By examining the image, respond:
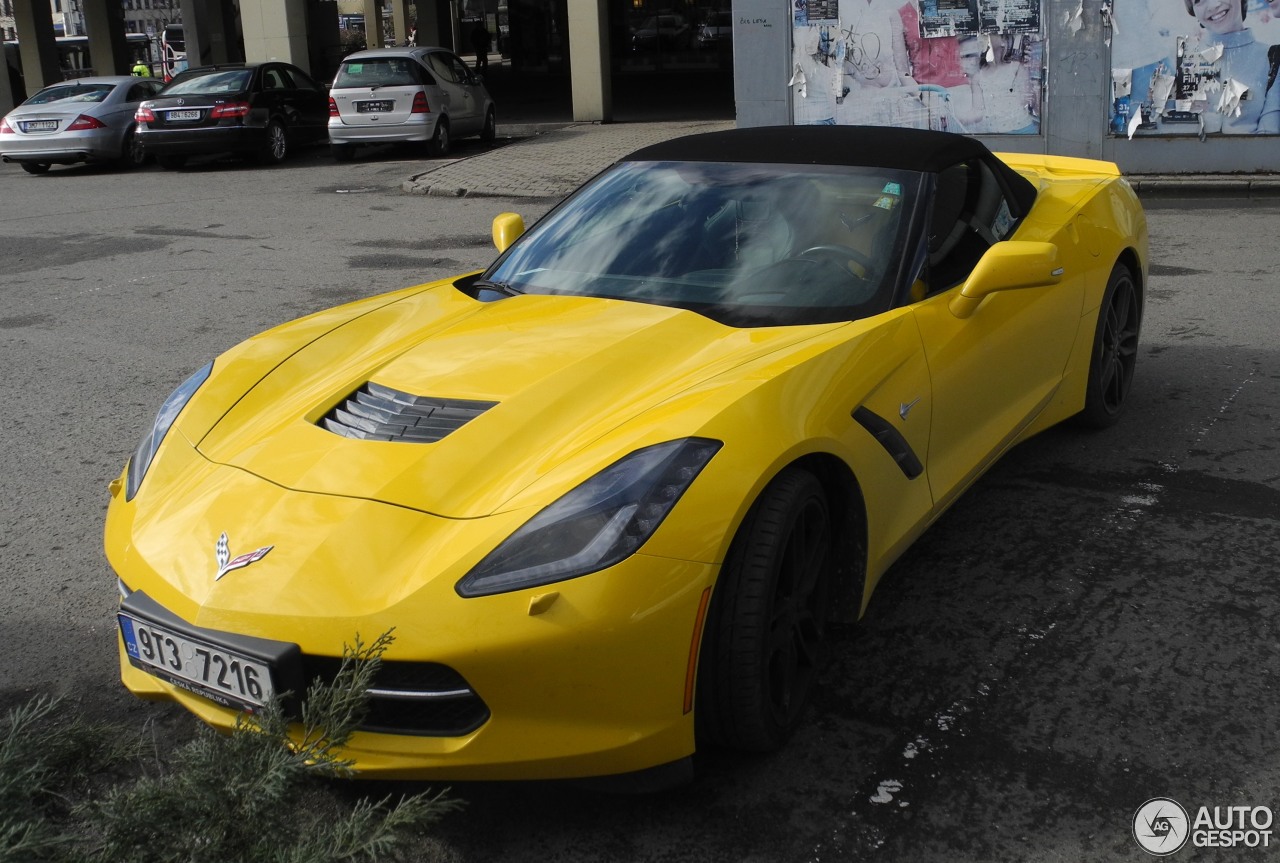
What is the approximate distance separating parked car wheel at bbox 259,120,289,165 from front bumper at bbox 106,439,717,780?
1650cm

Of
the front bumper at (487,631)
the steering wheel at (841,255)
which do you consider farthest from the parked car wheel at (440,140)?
the front bumper at (487,631)

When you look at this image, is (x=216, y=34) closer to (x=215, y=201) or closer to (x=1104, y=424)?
(x=215, y=201)

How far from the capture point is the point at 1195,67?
41.1ft

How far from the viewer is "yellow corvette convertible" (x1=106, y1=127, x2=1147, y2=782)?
8.58 feet

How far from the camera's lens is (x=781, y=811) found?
2.87 meters

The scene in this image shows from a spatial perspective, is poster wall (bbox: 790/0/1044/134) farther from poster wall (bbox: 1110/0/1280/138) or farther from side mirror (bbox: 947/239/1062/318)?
side mirror (bbox: 947/239/1062/318)

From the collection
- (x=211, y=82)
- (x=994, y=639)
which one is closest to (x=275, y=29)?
(x=211, y=82)

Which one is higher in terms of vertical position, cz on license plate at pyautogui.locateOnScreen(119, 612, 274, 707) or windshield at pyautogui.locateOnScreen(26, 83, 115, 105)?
windshield at pyautogui.locateOnScreen(26, 83, 115, 105)

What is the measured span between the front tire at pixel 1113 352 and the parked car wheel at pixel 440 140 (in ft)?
44.3

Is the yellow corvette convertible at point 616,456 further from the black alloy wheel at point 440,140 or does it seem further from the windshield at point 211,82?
the windshield at point 211,82

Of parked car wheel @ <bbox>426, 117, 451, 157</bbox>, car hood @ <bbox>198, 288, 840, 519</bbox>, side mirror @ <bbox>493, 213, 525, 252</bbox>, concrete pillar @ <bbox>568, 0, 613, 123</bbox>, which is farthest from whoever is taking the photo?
concrete pillar @ <bbox>568, 0, 613, 123</bbox>

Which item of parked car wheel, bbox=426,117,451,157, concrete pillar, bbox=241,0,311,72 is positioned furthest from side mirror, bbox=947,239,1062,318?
concrete pillar, bbox=241,0,311,72

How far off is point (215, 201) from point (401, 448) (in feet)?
40.2

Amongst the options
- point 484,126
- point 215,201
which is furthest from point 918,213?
point 484,126
